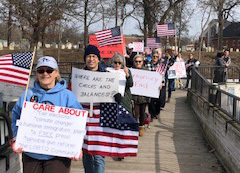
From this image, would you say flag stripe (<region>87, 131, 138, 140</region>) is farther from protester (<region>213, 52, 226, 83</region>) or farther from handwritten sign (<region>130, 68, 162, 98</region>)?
protester (<region>213, 52, 226, 83</region>)

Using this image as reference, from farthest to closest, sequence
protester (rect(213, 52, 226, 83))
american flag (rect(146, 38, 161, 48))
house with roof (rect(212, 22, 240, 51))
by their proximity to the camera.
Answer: house with roof (rect(212, 22, 240, 51))
american flag (rect(146, 38, 161, 48))
protester (rect(213, 52, 226, 83))

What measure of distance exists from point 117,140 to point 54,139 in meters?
1.22

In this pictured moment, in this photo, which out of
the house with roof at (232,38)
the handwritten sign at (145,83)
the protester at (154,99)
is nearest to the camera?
the handwritten sign at (145,83)

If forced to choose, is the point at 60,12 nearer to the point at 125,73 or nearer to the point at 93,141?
the point at 125,73

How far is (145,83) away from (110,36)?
1.59 metres

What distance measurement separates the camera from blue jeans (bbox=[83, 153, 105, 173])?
390 cm

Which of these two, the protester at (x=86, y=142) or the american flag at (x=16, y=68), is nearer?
the american flag at (x=16, y=68)

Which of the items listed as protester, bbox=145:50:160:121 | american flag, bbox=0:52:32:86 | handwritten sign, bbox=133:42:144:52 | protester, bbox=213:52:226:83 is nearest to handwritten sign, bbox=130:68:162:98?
protester, bbox=145:50:160:121

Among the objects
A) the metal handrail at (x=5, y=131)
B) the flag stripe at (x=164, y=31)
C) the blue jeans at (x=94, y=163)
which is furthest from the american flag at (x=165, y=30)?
the metal handrail at (x=5, y=131)

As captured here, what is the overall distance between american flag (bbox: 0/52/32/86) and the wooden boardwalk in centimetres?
178

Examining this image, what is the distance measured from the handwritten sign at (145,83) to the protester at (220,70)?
787 cm

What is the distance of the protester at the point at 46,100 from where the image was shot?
300 cm

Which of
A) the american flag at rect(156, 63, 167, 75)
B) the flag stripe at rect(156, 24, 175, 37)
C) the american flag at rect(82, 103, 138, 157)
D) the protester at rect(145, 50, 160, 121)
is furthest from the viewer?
the flag stripe at rect(156, 24, 175, 37)

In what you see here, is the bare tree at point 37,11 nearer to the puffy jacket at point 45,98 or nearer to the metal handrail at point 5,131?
the metal handrail at point 5,131
